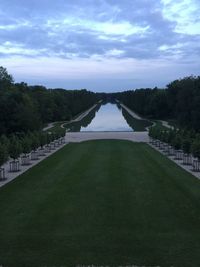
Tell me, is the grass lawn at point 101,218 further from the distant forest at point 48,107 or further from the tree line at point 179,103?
the tree line at point 179,103

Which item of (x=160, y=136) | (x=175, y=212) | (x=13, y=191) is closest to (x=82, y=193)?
(x=13, y=191)

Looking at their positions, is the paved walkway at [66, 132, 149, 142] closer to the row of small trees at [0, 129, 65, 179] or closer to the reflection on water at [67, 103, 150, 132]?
the row of small trees at [0, 129, 65, 179]

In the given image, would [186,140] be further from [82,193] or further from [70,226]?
[70,226]

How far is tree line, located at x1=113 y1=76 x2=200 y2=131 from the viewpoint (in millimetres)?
63072

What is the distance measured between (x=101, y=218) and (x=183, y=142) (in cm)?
1804

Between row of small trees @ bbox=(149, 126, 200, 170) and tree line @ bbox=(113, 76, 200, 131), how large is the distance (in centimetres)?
1540

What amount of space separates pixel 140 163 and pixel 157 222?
16452 mm

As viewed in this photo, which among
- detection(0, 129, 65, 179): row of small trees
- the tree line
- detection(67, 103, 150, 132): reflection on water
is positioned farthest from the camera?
detection(67, 103, 150, 132): reflection on water

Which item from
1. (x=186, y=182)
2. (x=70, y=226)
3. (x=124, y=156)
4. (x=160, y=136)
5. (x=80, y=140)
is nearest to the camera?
(x=70, y=226)

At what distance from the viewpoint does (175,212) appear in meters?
16.0

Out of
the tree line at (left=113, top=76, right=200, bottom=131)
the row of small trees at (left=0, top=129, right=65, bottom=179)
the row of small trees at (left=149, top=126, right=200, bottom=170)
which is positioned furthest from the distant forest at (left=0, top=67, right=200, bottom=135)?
the row of small trees at (left=149, top=126, right=200, bottom=170)

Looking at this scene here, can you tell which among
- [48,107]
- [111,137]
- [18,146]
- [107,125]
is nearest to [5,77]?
[48,107]

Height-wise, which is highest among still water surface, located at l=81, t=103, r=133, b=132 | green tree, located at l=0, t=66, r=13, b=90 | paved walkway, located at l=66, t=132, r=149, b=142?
green tree, located at l=0, t=66, r=13, b=90

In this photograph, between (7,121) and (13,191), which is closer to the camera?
(13,191)
